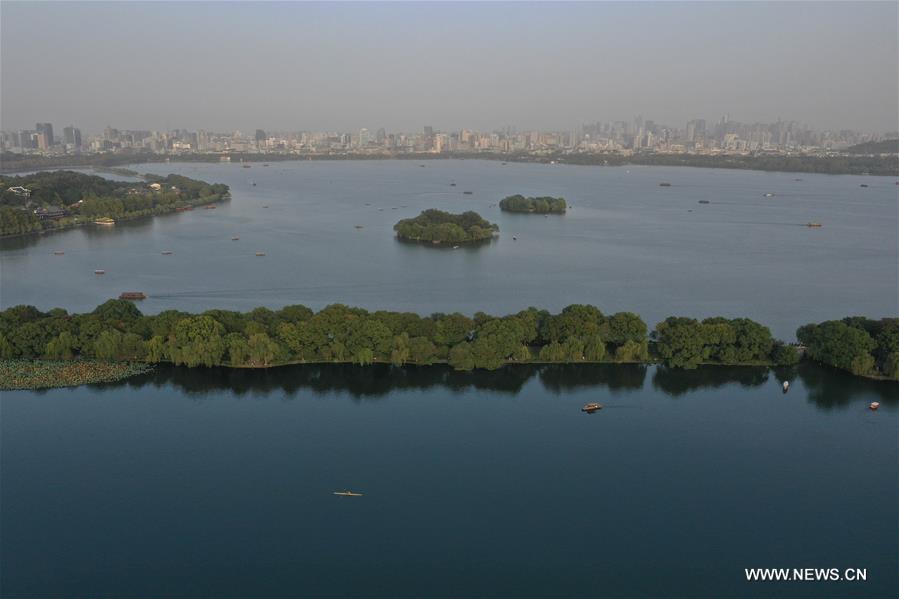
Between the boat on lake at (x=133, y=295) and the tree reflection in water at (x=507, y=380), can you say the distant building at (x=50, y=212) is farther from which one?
the tree reflection in water at (x=507, y=380)

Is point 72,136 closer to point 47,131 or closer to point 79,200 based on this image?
point 47,131

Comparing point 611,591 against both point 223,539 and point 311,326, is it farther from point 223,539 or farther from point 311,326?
point 311,326

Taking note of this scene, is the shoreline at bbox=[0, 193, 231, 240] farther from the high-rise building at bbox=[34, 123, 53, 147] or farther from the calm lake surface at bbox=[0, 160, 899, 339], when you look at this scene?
the high-rise building at bbox=[34, 123, 53, 147]

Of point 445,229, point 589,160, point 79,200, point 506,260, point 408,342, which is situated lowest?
point 408,342

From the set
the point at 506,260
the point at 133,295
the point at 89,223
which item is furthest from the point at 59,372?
the point at 89,223
